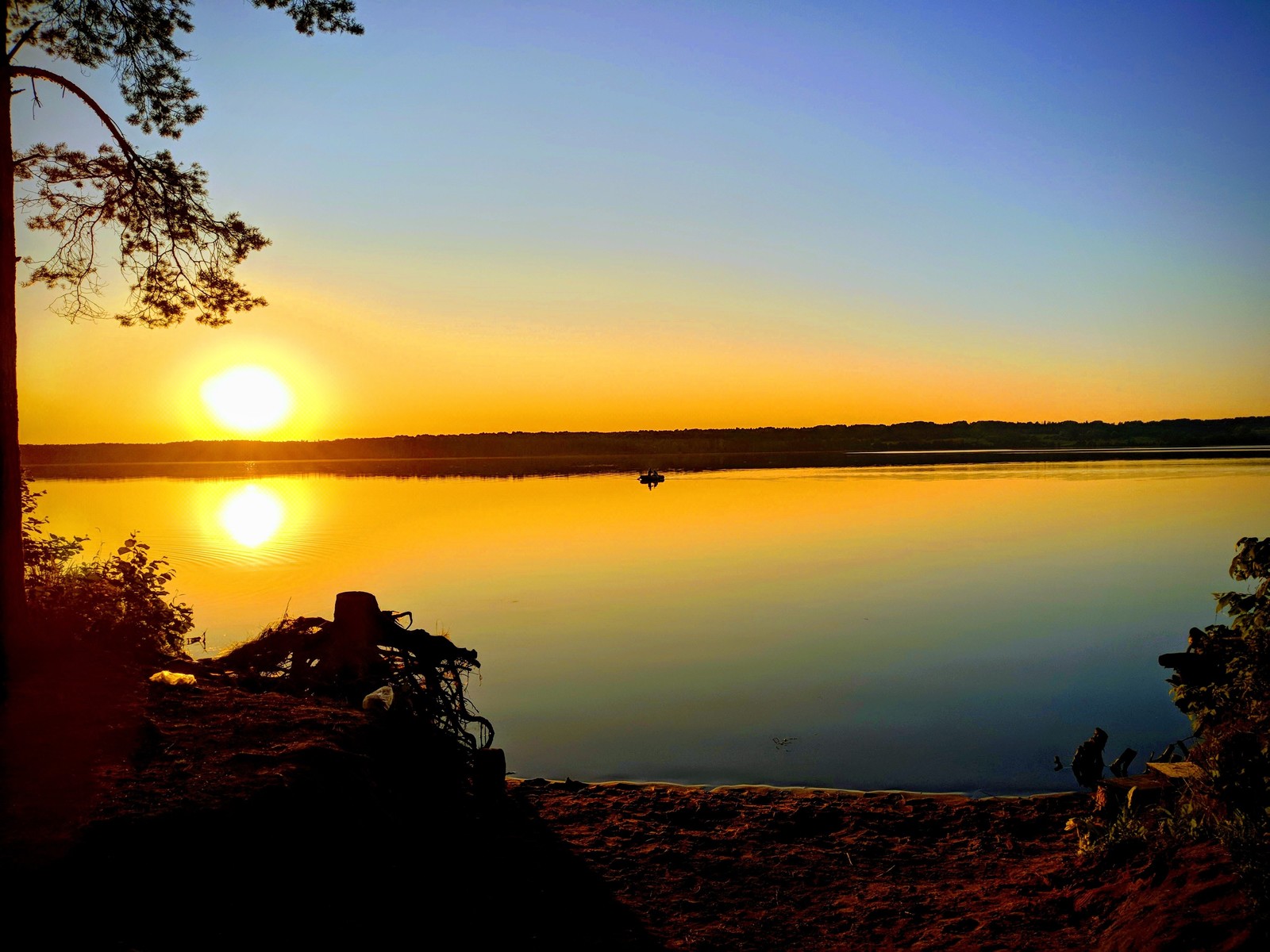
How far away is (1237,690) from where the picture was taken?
21.9ft

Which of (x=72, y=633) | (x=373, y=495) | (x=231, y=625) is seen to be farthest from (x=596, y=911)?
(x=373, y=495)

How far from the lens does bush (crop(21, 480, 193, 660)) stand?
361 inches

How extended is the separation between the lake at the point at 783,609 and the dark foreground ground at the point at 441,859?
1947mm

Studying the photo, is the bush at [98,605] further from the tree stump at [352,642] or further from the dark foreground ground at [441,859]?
the tree stump at [352,642]

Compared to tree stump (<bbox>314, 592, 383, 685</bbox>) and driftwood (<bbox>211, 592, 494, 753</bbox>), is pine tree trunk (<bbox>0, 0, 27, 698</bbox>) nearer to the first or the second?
driftwood (<bbox>211, 592, 494, 753</bbox>)

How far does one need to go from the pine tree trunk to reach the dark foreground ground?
749 millimetres

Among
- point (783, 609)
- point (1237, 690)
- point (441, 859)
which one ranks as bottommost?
point (783, 609)

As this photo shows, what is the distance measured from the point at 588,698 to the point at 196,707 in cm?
668

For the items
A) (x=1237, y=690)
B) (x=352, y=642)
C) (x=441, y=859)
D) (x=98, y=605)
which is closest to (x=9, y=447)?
(x=98, y=605)

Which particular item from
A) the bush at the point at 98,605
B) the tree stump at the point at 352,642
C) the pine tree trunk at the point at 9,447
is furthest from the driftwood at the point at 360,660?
the pine tree trunk at the point at 9,447

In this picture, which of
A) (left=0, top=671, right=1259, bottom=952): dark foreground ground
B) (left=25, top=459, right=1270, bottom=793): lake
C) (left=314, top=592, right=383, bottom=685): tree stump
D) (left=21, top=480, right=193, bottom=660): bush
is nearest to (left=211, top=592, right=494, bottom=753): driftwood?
(left=314, top=592, right=383, bottom=685): tree stump

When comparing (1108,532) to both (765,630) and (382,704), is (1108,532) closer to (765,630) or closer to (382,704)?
(765,630)

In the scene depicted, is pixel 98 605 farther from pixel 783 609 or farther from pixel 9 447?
pixel 783 609

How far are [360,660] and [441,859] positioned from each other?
2.94 metres
